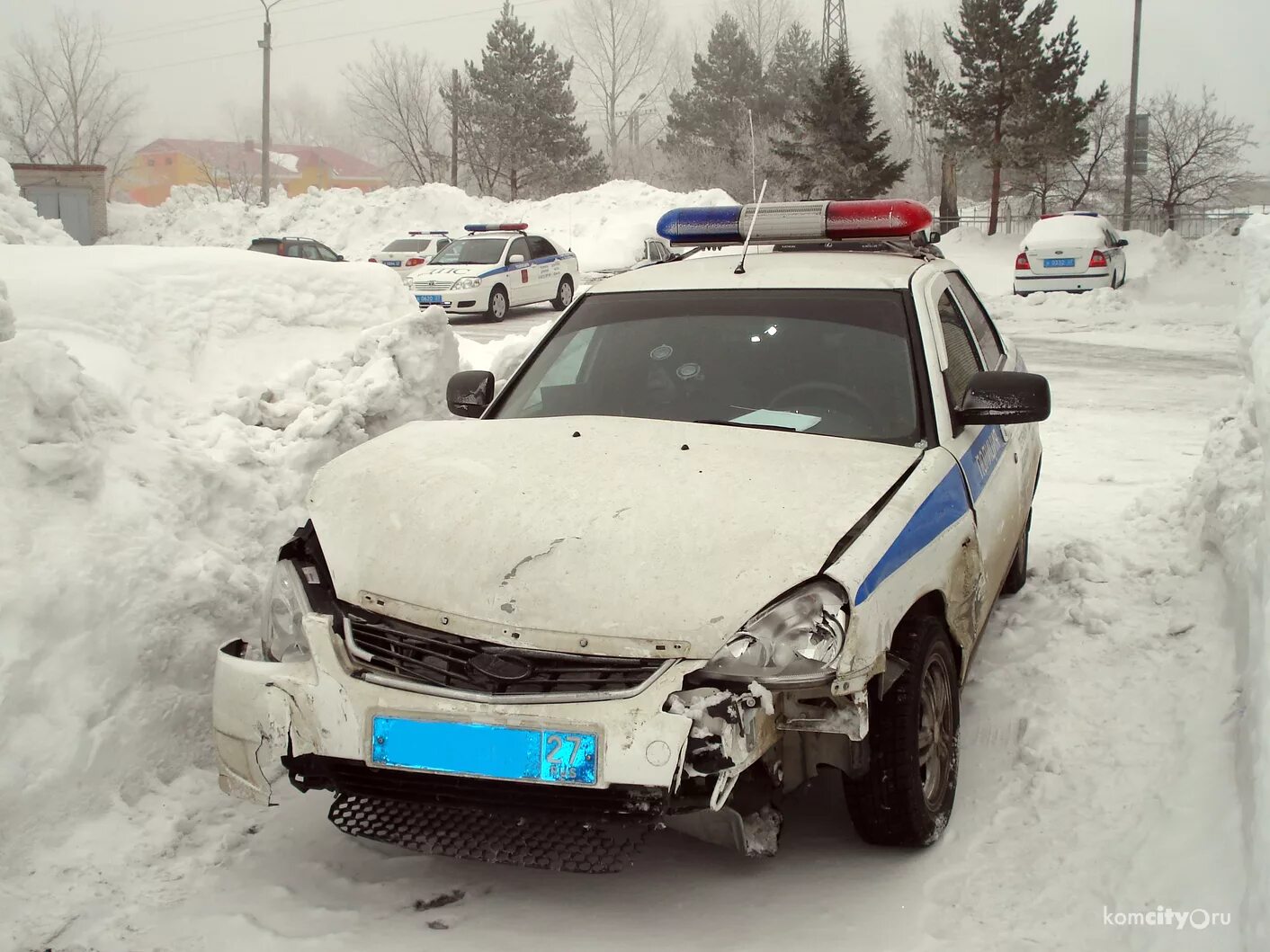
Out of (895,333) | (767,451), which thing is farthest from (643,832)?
(895,333)

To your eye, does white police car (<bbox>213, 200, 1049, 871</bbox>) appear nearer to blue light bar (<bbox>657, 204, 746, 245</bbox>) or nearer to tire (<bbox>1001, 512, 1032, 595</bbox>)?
tire (<bbox>1001, 512, 1032, 595</bbox>)

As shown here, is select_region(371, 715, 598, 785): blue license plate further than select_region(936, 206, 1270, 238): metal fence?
No

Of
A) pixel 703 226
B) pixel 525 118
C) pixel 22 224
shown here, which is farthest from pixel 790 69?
pixel 703 226

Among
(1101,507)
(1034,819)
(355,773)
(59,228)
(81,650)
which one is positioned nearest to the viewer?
(355,773)

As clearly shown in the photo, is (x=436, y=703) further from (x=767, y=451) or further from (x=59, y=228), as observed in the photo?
(x=59, y=228)

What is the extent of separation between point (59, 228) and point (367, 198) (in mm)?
30728

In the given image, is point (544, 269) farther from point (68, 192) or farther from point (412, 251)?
point (68, 192)

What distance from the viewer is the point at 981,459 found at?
3.77 m

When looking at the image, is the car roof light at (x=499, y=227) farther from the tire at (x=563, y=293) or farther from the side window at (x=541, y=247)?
the tire at (x=563, y=293)

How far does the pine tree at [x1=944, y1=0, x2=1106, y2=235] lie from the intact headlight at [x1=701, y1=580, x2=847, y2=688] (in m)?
33.0

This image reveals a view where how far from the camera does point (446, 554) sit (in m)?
2.79

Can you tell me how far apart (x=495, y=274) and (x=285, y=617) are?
54.9ft

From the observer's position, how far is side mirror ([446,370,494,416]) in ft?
14.0

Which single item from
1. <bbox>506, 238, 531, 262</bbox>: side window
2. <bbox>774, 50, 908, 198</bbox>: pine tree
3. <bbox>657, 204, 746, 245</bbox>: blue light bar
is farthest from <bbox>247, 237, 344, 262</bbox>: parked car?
<bbox>657, 204, 746, 245</bbox>: blue light bar
